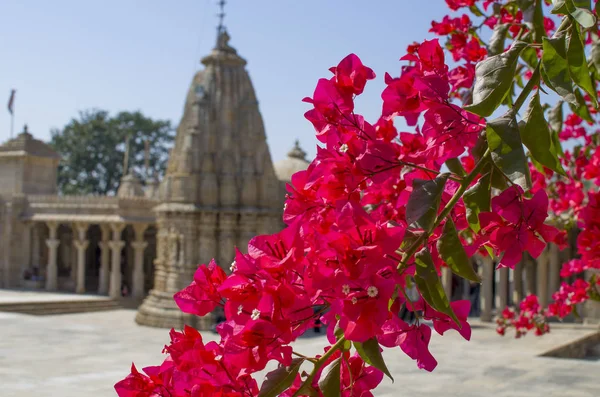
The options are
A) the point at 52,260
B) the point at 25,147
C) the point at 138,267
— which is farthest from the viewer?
the point at 25,147

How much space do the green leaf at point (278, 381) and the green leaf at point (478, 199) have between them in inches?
17.5

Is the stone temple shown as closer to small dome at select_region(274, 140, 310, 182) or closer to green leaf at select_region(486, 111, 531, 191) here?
small dome at select_region(274, 140, 310, 182)

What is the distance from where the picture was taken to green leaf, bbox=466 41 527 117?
1.39 meters

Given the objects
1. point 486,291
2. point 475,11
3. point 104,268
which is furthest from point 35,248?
point 475,11

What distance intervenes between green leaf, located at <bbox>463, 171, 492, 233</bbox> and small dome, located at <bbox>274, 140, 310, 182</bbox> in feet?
65.0

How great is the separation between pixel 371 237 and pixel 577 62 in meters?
0.55

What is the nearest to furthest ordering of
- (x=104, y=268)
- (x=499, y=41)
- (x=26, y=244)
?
(x=499, y=41) < (x=104, y=268) < (x=26, y=244)

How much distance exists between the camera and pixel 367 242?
135 centimetres

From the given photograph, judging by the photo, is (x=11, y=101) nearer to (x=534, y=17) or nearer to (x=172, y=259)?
(x=172, y=259)

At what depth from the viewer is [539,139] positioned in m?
1.44

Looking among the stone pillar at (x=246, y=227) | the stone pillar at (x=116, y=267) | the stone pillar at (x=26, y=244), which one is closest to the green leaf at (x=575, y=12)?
the stone pillar at (x=246, y=227)

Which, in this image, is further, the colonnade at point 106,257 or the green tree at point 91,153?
the green tree at point 91,153

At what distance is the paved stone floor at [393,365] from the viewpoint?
6.86 m

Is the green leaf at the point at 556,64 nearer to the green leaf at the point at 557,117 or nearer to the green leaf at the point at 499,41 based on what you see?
the green leaf at the point at 499,41
